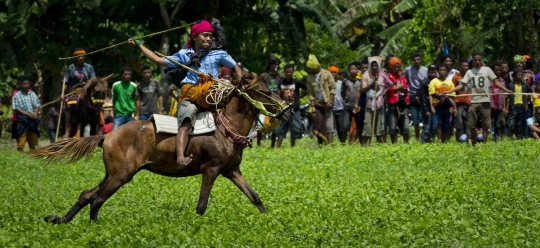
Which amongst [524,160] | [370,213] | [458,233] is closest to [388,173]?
[524,160]

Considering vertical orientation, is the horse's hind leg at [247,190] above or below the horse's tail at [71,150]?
below

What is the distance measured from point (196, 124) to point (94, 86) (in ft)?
40.4

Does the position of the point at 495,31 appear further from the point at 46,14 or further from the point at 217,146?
the point at 217,146

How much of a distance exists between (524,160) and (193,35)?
7723 millimetres

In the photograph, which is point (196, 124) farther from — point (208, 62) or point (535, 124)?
point (535, 124)

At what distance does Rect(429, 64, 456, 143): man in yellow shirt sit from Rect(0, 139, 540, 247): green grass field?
232 centimetres

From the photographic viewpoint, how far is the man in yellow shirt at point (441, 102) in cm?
2456

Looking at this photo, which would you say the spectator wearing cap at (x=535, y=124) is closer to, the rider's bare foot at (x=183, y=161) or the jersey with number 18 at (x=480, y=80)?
the jersey with number 18 at (x=480, y=80)

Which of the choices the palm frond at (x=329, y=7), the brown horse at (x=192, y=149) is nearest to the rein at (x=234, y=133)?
the brown horse at (x=192, y=149)

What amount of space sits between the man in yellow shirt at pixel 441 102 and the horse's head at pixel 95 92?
747 cm

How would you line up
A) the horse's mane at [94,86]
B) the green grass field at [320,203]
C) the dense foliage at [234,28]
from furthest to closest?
the dense foliage at [234,28], the horse's mane at [94,86], the green grass field at [320,203]

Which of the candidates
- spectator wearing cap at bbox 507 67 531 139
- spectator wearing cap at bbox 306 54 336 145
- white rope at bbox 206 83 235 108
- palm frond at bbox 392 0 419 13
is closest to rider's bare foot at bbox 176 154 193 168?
white rope at bbox 206 83 235 108

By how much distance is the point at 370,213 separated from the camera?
1331cm

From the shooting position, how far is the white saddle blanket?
13723mm
